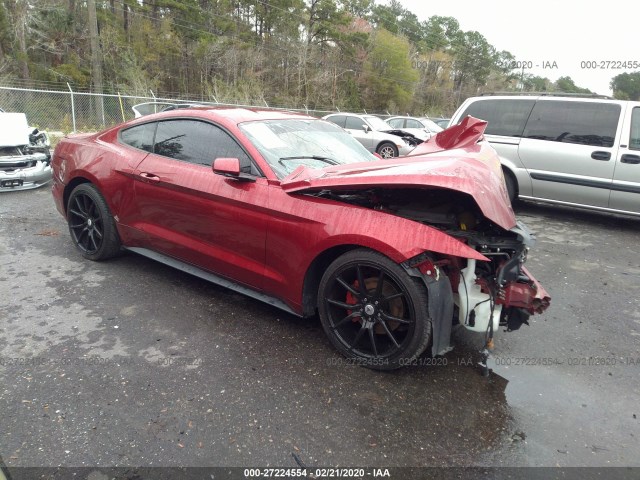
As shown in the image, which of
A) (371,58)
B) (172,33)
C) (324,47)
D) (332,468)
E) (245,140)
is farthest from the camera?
(371,58)

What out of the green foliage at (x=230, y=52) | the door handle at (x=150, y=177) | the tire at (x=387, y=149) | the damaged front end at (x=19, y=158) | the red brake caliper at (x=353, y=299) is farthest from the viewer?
the green foliage at (x=230, y=52)

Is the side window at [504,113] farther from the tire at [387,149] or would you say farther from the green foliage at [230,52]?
the green foliage at [230,52]

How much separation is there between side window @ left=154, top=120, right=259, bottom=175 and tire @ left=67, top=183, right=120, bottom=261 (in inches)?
32.9

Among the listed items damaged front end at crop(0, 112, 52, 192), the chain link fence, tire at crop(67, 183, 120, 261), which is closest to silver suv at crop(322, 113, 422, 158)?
the chain link fence

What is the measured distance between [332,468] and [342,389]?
1.93ft

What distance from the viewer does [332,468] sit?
2117 mm

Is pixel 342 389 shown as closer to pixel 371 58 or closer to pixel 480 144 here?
pixel 480 144

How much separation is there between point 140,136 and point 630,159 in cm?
613

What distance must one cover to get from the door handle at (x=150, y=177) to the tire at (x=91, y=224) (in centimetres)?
64

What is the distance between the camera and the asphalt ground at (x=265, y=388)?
2213 millimetres

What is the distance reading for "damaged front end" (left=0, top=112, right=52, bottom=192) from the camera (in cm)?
711

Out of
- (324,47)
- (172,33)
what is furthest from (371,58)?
(172,33)

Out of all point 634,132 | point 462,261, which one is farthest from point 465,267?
point 634,132

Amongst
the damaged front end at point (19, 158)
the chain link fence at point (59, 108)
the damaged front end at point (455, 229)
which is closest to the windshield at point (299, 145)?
the damaged front end at point (455, 229)
